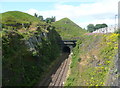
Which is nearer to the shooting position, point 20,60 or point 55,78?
point 20,60

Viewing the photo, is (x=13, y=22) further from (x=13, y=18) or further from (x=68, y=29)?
(x=68, y=29)

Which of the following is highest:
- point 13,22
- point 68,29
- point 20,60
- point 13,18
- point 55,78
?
point 13,18

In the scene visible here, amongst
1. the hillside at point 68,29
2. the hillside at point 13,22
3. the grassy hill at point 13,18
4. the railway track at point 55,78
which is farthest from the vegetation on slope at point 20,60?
the hillside at point 68,29

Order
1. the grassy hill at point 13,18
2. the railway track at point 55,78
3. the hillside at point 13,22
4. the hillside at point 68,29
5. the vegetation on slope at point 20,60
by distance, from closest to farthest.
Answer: the vegetation on slope at point 20,60 → the railway track at point 55,78 → the hillside at point 13,22 → the grassy hill at point 13,18 → the hillside at point 68,29

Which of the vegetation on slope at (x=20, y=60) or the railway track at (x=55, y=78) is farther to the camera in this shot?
the railway track at (x=55, y=78)

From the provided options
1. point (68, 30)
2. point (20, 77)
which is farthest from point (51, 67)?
point (68, 30)

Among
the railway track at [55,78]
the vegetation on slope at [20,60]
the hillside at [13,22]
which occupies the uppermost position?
the hillside at [13,22]

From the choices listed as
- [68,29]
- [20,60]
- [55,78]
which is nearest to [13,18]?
[20,60]

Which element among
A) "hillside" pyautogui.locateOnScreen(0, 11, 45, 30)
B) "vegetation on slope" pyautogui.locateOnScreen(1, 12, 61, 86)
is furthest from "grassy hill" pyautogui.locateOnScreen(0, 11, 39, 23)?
"vegetation on slope" pyautogui.locateOnScreen(1, 12, 61, 86)

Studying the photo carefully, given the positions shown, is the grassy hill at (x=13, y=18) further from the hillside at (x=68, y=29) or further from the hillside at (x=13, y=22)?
the hillside at (x=68, y=29)

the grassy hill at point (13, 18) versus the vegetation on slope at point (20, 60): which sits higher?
the grassy hill at point (13, 18)

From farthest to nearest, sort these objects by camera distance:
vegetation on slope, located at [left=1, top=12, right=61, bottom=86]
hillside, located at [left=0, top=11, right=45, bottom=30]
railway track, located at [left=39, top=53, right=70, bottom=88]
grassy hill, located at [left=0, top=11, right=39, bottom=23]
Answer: grassy hill, located at [left=0, top=11, right=39, bottom=23], hillside, located at [left=0, top=11, right=45, bottom=30], railway track, located at [left=39, top=53, right=70, bottom=88], vegetation on slope, located at [left=1, top=12, right=61, bottom=86]

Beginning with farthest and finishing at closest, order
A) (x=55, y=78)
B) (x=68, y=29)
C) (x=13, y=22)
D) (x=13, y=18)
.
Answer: (x=68, y=29), (x=13, y=18), (x=13, y=22), (x=55, y=78)

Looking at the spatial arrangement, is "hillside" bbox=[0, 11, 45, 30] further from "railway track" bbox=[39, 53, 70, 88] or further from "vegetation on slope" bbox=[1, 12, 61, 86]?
"railway track" bbox=[39, 53, 70, 88]
